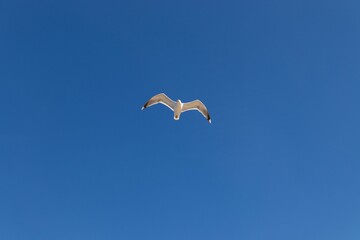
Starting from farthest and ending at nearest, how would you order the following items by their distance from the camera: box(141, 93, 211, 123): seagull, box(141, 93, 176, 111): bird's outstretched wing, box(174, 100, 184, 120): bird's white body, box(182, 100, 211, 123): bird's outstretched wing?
box(182, 100, 211, 123): bird's outstretched wing → box(141, 93, 176, 111): bird's outstretched wing → box(141, 93, 211, 123): seagull → box(174, 100, 184, 120): bird's white body

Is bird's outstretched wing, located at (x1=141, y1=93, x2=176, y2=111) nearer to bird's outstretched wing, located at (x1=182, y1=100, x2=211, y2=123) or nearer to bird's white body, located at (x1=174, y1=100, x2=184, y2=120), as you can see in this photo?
bird's white body, located at (x1=174, y1=100, x2=184, y2=120)

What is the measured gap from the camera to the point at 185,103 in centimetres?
3584

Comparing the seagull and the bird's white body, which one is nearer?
the bird's white body

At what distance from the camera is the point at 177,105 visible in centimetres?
3462

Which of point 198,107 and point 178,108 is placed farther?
point 198,107

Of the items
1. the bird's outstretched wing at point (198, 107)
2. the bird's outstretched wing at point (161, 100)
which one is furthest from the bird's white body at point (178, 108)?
the bird's outstretched wing at point (198, 107)

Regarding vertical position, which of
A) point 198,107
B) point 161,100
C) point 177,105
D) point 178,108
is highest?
point 161,100

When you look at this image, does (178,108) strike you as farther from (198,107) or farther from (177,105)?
(198,107)

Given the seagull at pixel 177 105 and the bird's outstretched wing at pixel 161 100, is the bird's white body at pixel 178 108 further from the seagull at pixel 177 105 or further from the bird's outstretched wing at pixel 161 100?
the bird's outstretched wing at pixel 161 100

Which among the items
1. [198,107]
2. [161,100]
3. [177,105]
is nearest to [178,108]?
[177,105]

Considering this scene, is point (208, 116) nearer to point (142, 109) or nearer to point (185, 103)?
point (185, 103)

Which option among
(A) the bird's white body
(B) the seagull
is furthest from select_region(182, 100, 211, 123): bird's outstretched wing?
(A) the bird's white body

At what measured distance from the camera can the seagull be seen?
113ft

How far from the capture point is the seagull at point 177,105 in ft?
113
